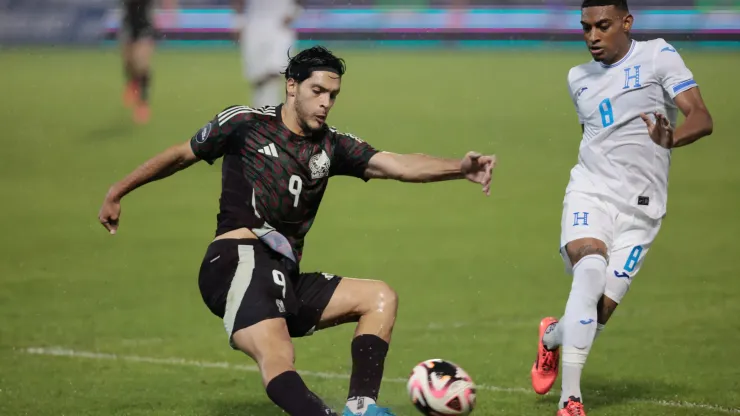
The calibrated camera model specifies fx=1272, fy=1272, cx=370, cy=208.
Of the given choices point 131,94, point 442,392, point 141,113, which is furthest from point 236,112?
point 131,94

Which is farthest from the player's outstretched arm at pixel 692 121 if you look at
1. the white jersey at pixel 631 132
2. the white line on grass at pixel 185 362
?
the white line on grass at pixel 185 362

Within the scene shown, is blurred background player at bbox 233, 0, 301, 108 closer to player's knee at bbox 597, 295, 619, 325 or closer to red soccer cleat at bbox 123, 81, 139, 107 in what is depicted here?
red soccer cleat at bbox 123, 81, 139, 107

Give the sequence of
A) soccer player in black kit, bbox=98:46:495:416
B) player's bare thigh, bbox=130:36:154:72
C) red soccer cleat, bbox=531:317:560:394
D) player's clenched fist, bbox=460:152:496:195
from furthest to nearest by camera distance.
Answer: player's bare thigh, bbox=130:36:154:72, red soccer cleat, bbox=531:317:560:394, soccer player in black kit, bbox=98:46:495:416, player's clenched fist, bbox=460:152:496:195

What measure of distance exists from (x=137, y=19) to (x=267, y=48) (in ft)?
19.4

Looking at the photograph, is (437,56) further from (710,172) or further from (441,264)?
(441,264)

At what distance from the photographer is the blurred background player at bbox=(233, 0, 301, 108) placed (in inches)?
572

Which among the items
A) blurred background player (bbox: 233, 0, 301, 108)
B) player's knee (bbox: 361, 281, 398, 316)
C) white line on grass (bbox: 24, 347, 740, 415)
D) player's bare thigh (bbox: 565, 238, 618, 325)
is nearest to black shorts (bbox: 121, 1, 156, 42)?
blurred background player (bbox: 233, 0, 301, 108)

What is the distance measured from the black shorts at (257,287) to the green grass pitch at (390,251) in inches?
43.9

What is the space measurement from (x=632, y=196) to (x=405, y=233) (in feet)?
23.5

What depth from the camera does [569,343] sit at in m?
6.32

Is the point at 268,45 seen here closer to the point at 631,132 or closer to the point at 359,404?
the point at 631,132

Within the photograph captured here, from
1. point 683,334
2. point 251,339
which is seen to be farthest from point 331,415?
point 683,334

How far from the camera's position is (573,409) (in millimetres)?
6191

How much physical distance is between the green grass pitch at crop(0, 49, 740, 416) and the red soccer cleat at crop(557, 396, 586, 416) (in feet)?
2.14
